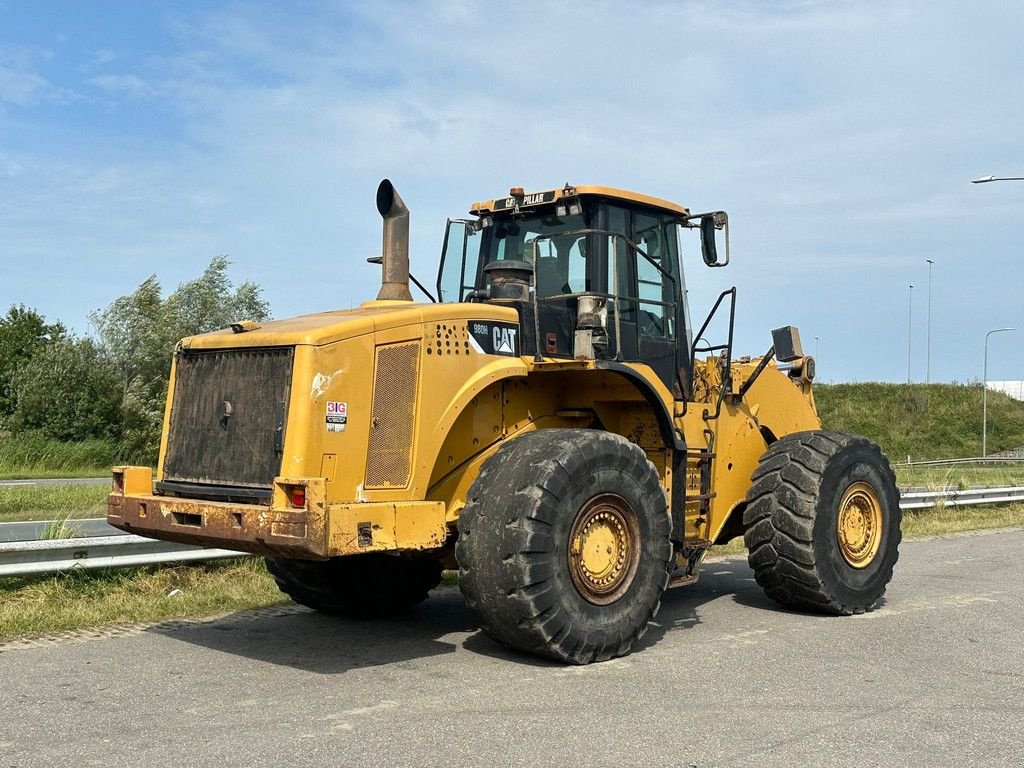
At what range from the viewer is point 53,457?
1273 inches

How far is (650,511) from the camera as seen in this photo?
714 centimetres

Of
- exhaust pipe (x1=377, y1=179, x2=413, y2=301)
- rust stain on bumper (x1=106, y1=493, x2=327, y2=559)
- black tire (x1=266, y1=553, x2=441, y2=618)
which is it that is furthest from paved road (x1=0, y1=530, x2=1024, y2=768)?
exhaust pipe (x1=377, y1=179, x2=413, y2=301)

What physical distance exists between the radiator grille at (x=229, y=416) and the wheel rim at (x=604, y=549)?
190cm

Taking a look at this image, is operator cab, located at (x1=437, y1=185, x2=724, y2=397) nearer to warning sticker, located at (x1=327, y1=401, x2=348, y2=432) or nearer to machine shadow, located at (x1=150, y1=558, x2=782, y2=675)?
warning sticker, located at (x1=327, y1=401, x2=348, y2=432)

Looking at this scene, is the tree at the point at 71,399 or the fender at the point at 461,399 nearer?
the fender at the point at 461,399

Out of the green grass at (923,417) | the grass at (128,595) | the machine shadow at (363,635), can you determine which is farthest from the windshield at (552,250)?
the green grass at (923,417)

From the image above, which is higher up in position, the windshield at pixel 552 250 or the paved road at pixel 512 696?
the windshield at pixel 552 250

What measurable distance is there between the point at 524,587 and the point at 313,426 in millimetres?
1525

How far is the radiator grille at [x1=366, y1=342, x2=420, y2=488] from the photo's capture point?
6.46 m

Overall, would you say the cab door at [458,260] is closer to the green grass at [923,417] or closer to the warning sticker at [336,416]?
the warning sticker at [336,416]

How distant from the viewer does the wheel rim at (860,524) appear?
864 cm

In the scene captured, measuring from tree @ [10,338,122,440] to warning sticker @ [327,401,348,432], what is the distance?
32682mm

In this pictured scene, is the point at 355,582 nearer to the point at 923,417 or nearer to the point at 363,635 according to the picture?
the point at 363,635

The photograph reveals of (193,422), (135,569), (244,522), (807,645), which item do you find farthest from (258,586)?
(807,645)
